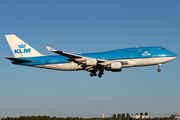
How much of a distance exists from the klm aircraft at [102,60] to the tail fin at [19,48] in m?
1.68

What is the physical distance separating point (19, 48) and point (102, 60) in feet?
66.1

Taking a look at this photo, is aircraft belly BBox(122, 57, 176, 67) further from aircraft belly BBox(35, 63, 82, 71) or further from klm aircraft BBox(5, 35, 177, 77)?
aircraft belly BBox(35, 63, 82, 71)

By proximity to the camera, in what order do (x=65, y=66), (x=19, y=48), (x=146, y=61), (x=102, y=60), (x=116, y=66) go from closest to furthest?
1. (x=116, y=66)
2. (x=102, y=60)
3. (x=146, y=61)
4. (x=65, y=66)
5. (x=19, y=48)

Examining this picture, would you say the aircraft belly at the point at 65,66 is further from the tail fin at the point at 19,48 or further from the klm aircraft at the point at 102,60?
the tail fin at the point at 19,48

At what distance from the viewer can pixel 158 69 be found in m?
47.3

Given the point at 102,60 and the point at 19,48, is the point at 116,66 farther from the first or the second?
the point at 19,48

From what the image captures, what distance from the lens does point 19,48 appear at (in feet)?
174

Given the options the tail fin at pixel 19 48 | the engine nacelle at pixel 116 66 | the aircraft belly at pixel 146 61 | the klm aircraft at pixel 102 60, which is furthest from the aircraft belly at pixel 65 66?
the aircraft belly at pixel 146 61

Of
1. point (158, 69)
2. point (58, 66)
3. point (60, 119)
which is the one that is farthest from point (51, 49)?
point (60, 119)

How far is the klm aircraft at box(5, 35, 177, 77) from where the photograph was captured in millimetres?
45375

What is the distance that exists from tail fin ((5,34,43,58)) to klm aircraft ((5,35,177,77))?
5.50 ft

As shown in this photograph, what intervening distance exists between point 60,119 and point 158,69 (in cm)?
12340

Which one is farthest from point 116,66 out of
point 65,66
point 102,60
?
point 65,66

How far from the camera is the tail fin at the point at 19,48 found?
5231 cm
